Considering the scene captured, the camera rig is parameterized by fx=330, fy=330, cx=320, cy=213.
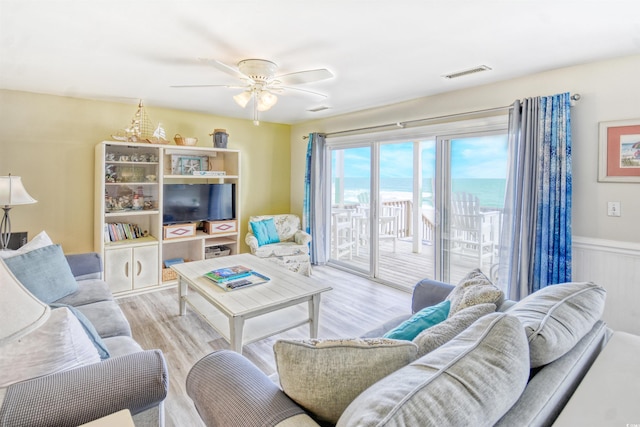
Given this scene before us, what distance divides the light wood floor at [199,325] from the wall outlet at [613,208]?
1.92m

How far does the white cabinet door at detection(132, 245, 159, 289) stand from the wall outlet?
4.55 meters

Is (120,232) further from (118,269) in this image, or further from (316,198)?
(316,198)

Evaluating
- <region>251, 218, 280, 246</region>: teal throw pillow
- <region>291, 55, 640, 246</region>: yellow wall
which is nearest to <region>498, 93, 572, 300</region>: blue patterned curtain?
<region>291, 55, 640, 246</region>: yellow wall

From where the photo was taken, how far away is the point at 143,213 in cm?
399

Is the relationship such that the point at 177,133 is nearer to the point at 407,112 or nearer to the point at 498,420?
the point at 407,112

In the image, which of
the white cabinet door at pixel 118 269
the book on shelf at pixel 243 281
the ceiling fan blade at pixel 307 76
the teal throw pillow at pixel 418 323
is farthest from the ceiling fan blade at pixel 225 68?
the white cabinet door at pixel 118 269

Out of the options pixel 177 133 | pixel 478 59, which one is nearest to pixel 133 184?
pixel 177 133

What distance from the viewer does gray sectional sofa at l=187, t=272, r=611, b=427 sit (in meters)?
0.79

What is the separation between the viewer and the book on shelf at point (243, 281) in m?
2.61

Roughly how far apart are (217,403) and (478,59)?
285cm

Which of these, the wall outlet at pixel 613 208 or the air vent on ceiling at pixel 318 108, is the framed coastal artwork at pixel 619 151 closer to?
the wall outlet at pixel 613 208

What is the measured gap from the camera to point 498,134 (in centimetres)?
324

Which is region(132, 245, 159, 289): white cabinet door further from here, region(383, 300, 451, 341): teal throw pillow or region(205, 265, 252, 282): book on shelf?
region(383, 300, 451, 341): teal throw pillow

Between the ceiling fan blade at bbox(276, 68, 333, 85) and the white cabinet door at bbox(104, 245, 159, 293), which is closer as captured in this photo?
the ceiling fan blade at bbox(276, 68, 333, 85)
